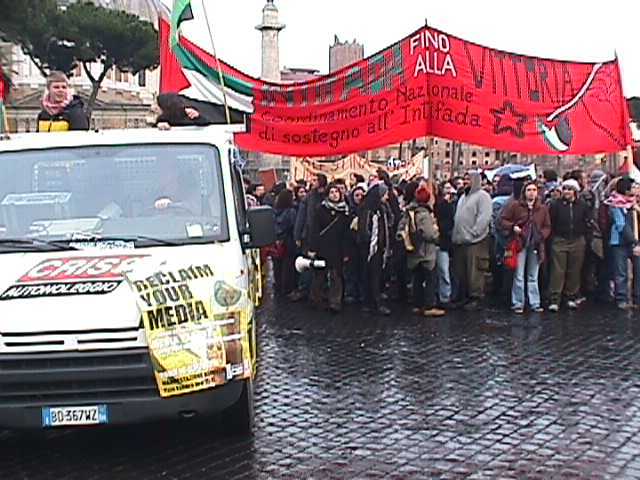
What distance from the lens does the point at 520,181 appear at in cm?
1332

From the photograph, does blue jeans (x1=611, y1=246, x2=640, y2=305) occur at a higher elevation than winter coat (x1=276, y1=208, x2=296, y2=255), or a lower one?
lower

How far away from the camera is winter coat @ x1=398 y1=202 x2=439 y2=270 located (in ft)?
41.7

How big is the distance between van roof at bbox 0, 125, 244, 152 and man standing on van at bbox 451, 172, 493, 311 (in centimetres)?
622

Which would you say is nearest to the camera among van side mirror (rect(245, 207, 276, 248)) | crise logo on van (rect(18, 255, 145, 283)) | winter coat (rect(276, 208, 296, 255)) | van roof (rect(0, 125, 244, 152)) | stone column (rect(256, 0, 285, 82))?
crise logo on van (rect(18, 255, 145, 283))

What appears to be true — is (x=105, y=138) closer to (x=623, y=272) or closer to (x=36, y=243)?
(x=36, y=243)

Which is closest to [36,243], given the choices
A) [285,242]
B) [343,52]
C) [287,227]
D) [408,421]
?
[408,421]

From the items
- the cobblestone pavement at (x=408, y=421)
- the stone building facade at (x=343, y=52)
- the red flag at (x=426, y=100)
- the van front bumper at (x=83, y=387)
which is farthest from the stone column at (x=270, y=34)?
the van front bumper at (x=83, y=387)

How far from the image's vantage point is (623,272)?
44.4 feet

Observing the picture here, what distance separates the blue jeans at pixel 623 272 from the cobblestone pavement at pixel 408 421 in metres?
2.07

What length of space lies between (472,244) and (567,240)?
126 cm

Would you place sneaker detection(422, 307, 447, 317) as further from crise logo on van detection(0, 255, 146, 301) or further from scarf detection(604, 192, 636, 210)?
crise logo on van detection(0, 255, 146, 301)

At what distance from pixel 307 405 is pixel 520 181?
6.18 meters

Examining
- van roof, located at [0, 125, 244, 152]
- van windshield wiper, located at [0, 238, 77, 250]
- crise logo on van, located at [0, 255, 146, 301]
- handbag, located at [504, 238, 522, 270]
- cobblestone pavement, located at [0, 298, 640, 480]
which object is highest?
van roof, located at [0, 125, 244, 152]

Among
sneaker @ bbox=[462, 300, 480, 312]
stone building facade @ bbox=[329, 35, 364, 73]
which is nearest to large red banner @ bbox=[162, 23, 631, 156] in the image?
sneaker @ bbox=[462, 300, 480, 312]
